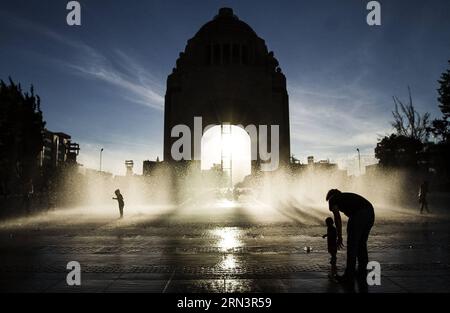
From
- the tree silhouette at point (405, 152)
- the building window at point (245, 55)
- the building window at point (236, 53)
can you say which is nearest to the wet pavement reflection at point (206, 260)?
the tree silhouette at point (405, 152)

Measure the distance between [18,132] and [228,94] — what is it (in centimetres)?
3133

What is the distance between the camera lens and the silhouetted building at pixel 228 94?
195ft

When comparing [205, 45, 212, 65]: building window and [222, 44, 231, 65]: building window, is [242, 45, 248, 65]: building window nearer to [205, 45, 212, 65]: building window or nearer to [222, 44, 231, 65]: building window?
[222, 44, 231, 65]: building window

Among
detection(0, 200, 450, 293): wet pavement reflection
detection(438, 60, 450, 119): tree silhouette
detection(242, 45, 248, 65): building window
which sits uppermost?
detection(242, 45, 248, 65): building window

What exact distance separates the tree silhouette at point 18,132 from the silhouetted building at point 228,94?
879 inches

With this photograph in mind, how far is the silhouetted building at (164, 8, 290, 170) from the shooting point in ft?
195

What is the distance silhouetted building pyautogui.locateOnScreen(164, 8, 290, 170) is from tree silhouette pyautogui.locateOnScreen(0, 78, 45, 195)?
22333mm

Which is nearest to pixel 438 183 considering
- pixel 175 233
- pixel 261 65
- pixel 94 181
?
pixel 261 65

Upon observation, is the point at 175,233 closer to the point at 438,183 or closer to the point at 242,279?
the point at 242,279

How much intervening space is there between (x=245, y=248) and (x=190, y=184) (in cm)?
4415

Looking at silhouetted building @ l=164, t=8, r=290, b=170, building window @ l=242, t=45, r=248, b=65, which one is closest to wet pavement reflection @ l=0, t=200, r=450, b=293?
silhouetted building @ l=164, t=8, r=290, b=170

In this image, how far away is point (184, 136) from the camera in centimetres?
5853

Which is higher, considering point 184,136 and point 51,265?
point 184,136

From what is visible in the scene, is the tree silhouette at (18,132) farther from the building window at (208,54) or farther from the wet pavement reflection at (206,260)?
the building window at (208,54)
